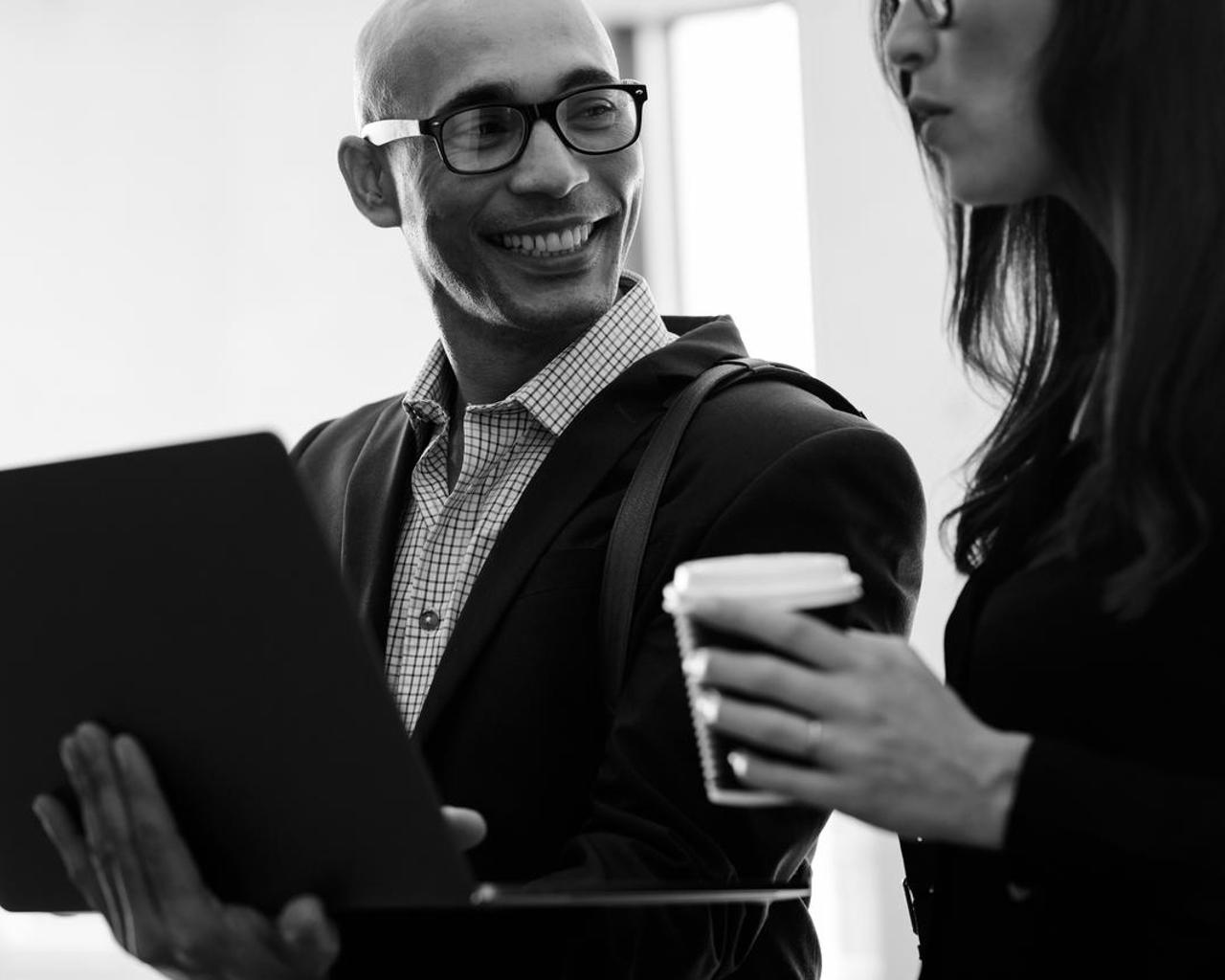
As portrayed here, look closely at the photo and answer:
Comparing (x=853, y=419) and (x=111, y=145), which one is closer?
(x=853, y=419)

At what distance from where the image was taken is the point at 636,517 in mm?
1690

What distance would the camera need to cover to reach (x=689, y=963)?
159 centimetres

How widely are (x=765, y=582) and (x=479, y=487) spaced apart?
2.89 ft

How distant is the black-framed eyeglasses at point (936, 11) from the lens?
122 centimetres

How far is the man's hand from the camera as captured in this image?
135cm

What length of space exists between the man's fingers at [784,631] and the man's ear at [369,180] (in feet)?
4.19

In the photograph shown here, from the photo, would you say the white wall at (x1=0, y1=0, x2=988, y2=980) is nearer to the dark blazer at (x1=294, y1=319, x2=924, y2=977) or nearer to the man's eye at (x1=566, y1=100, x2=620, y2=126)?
the man's eye at (x1=566, y1=100, x2=620, y2=126)

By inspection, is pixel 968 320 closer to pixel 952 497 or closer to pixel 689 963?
pixel 689 963

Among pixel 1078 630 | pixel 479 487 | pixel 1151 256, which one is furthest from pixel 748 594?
pixel 479 487

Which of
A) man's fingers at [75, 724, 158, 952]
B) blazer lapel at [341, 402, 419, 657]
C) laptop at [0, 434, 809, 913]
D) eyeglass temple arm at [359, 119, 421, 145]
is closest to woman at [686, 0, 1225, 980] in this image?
laptop at [0, 434, 809, 913]

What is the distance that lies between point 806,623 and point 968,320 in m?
0.54

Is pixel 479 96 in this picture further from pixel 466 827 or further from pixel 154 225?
pixel 154 225

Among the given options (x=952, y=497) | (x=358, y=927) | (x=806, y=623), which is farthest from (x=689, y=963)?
(x=952, y=497)

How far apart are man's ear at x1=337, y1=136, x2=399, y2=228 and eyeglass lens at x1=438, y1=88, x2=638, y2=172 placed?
0.24 m
